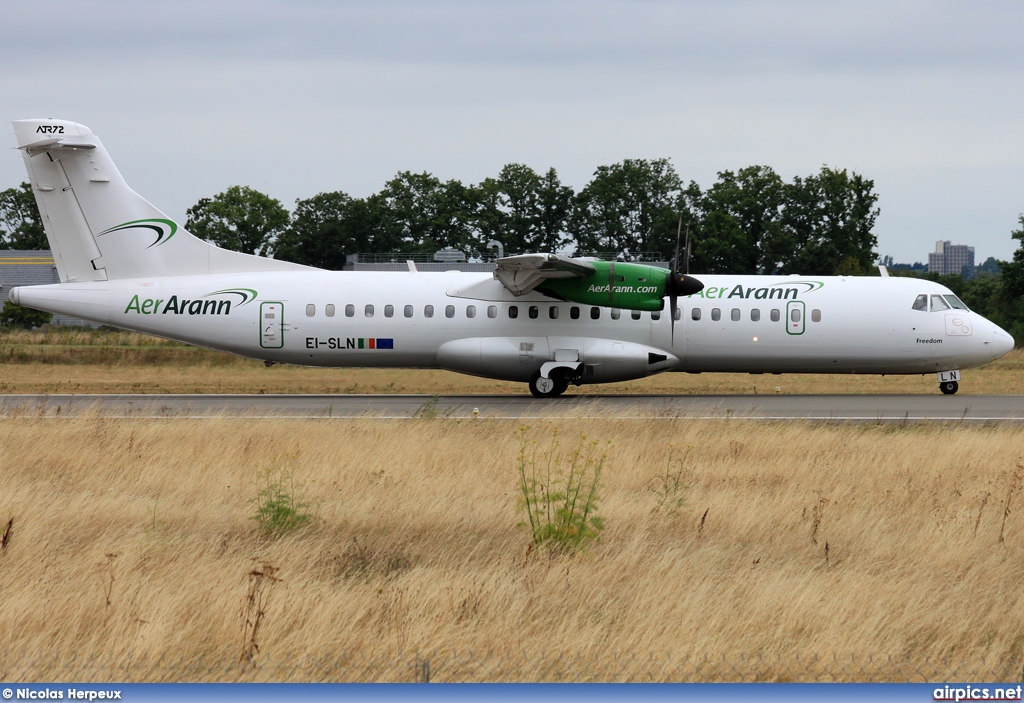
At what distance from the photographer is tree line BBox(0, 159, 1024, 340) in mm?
65062

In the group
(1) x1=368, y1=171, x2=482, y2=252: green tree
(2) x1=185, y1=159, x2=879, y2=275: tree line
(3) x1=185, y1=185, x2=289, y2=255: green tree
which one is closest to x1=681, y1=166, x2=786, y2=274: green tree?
(2) x1=185, y1=159, x2=879, y2=275: tree line

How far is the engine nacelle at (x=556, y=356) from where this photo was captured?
78.2 feet

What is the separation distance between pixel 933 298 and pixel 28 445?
2061 centimetres

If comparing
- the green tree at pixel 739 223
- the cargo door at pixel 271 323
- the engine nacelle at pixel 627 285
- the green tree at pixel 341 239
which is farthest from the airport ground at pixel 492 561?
the green tree at pixel 341 239

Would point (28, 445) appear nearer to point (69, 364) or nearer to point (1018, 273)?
point (69, 364)

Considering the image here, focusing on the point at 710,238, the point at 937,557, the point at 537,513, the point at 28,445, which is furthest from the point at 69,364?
the point at 710,238

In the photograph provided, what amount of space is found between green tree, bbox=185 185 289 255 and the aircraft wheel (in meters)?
58.5

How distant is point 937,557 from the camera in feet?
29.6

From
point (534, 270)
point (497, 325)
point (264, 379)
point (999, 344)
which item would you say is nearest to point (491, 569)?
point (534, 270)

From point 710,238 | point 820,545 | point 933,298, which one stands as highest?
point 710,238

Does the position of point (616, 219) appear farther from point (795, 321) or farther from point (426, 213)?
point (795, 321)

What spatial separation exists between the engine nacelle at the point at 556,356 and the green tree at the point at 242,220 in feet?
191

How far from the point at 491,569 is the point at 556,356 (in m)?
15.7

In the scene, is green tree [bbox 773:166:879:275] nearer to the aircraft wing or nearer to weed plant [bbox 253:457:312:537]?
the aircraft wing
